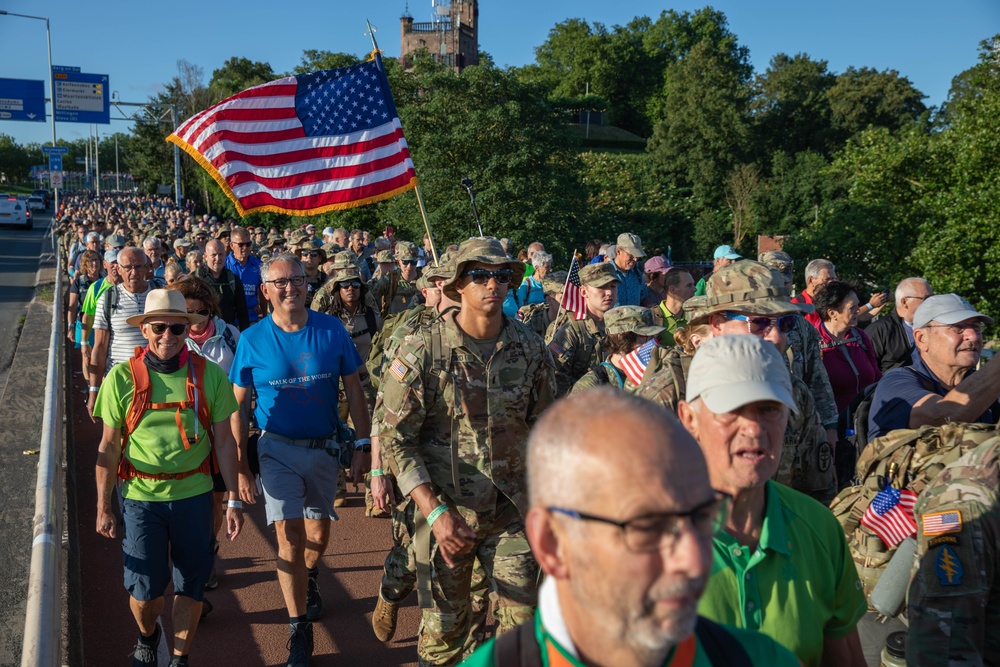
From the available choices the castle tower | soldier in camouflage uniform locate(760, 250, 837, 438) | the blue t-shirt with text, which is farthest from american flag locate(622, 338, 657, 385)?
the castle tower

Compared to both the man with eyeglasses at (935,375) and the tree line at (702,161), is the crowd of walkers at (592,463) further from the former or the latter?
the tree line at (702,161)

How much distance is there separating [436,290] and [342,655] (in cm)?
271

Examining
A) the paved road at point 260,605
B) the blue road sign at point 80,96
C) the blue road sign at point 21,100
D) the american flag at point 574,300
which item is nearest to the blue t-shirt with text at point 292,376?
the paved road at point 260,605

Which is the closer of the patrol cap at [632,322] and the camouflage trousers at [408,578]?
the camouflage trousers at [408,578]

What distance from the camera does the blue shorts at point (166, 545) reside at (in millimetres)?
4863

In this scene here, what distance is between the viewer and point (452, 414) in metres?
4.61

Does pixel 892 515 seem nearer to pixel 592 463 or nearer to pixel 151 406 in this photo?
pixel 592 463

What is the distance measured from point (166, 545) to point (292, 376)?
1225 millimetres

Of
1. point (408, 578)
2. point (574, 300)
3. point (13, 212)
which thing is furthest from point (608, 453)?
point (13, 212)

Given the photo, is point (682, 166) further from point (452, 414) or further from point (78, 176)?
point (78, 176)

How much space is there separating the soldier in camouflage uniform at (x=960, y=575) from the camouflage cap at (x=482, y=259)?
2397 millimetres

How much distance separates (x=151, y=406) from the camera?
4973mm

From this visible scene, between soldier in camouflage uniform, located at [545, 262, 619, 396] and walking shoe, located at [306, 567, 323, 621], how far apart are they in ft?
7.04

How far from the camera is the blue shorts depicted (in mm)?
4863
